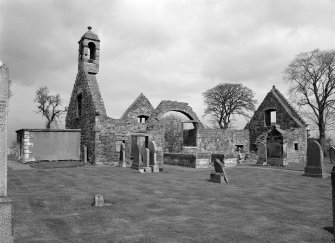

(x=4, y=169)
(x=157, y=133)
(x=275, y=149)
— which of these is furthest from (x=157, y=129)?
(x=4, y=169)

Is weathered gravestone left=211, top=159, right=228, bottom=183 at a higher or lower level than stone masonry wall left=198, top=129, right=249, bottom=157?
lower

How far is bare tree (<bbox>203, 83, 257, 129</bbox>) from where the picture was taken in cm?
3894

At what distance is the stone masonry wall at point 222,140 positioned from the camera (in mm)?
24594

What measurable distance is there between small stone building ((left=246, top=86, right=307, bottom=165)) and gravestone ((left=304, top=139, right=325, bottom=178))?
16.3 ft

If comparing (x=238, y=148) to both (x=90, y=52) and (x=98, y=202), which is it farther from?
(x=98, y=202)

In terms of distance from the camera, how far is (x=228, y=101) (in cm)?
3941

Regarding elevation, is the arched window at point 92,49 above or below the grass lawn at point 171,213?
above

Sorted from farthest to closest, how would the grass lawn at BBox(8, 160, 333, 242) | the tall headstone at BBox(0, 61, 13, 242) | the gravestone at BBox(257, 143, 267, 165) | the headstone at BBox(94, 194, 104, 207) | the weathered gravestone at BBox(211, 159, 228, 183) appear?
the gravestone at BBox(257, 143, 267, 165)
the weathered gravestone at BBox(211, 159, 228, 183)
the headstone at BBox(94, 194, 104, 207)
the grass lawn at BBox(8, 160, 333, 242)
the tall headstone at BBox(0, 61, 13, 242)

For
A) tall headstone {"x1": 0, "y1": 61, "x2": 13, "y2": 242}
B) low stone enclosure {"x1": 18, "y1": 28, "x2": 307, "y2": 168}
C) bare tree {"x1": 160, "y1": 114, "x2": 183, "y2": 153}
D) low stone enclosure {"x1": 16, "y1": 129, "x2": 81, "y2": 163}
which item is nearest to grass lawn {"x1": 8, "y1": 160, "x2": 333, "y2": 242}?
tall headstone {"x1": 0, "y1": 61, "x2": 13, "y2": 242}

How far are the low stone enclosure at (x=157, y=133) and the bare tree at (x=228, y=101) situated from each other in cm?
1218

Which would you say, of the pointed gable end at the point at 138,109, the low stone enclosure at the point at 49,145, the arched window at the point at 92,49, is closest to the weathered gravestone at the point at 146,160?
the low stone enclosure at the point at 49,145

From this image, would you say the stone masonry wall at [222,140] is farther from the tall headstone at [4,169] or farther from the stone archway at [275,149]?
the tall headstone at [4,169]

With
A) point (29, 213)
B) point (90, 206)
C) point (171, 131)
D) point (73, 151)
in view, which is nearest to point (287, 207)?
point (90, 206)

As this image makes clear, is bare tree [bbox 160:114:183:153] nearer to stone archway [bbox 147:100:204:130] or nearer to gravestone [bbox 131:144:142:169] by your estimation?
stone archway [bbox 147:100:204:130]
